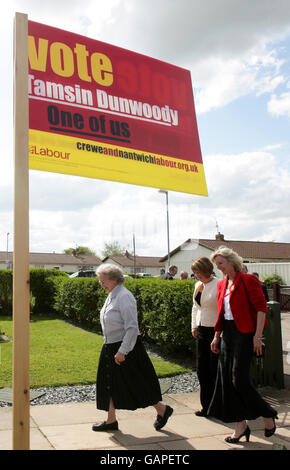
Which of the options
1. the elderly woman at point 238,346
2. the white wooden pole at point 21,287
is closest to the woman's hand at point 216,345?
the elderly woman at point 238,346

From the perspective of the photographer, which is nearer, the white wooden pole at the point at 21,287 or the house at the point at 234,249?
the white wooden pole at the point at 21,287

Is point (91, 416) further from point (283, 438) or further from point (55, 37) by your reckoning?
point (55, 37)

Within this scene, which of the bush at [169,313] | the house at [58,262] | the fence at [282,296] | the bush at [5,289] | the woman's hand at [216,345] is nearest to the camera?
the woman's hand at [216,345]

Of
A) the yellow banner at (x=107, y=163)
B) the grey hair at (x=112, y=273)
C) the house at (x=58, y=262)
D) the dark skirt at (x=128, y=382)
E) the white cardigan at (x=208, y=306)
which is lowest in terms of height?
the dark skirt at (x=128, y=382)

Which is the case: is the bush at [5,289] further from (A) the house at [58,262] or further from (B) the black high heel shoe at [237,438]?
(A) the house at [58,262]

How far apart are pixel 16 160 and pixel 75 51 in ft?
5.64

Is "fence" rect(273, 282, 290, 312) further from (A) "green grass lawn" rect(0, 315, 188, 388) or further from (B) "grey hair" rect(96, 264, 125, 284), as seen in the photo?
(B) "grey hair" rect(96, 264, 125, 284)

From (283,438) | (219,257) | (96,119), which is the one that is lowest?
(283,438)

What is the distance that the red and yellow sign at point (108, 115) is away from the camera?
3996 mm

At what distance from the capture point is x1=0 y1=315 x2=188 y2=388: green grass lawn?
23.5 feet

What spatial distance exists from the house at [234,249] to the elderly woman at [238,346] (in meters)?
44.7

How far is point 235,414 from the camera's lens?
442 cm
